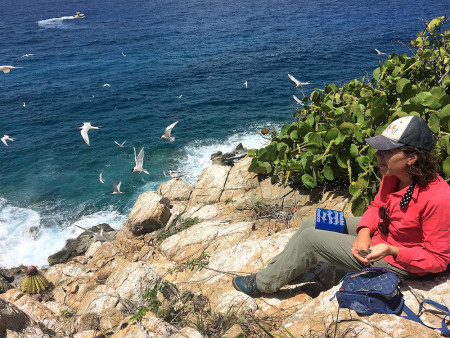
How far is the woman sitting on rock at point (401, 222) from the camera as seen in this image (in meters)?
2.85

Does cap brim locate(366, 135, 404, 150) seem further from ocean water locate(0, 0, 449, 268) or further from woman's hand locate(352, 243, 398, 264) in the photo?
ocean water locate(0, 0, 449, 268)

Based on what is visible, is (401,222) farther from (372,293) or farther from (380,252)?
(372,293)

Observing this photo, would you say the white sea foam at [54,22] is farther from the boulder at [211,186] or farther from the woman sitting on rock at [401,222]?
the woman sitting on rock at [401,222]

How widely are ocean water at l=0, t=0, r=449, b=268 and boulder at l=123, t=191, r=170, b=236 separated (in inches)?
291

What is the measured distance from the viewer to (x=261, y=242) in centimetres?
496

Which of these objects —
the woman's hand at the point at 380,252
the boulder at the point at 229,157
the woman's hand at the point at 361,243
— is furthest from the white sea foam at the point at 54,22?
the woman's hand at the point at 380,252

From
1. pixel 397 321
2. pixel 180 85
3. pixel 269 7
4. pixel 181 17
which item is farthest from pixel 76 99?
pixel 269 7

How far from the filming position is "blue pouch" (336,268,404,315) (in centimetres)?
285

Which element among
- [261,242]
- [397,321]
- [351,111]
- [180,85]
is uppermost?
[351,111]

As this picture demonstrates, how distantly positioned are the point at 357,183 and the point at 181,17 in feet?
190

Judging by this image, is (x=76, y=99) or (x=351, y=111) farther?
(x=76, y=99)

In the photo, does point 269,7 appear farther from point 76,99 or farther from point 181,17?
point 76,99

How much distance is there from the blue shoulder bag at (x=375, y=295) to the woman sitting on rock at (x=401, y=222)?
15 cm

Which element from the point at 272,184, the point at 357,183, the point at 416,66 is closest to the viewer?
the point at 357,183
